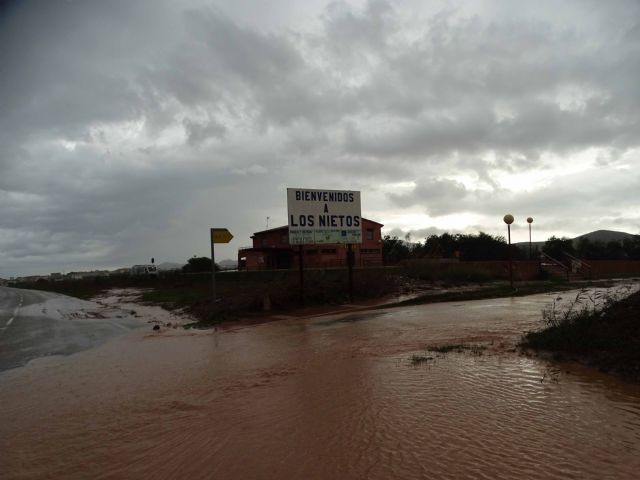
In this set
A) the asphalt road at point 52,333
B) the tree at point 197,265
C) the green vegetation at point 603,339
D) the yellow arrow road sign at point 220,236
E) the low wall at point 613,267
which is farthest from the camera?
the tree at point 197,265

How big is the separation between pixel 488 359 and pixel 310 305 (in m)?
12.8

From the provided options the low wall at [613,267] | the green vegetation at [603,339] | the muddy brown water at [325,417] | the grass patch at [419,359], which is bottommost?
the muddy brown water at [325,417]

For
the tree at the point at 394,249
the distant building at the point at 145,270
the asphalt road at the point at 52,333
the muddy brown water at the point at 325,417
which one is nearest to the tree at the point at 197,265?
the distant building at the point at 145,270

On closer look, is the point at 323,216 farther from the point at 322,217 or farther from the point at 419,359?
the point at 419,359

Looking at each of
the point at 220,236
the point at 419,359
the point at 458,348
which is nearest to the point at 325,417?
the point at 419,359

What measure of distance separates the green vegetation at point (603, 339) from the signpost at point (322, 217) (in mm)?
11728

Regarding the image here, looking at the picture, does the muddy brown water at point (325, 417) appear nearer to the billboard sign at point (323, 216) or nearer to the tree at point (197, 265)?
the billboard sign at point (323, 216)

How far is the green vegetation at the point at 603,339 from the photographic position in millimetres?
6836

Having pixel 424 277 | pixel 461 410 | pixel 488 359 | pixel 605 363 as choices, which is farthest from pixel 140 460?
pixel 424 277

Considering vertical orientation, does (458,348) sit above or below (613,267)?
below

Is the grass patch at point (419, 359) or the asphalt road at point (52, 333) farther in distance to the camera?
the asphalt road at point (52, 333)

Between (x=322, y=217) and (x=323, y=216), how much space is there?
7 centimetres

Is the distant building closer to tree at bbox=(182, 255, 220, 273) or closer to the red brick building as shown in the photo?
tree at bbox=(182, 255, 220, 273)

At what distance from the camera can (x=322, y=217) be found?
795 inches
